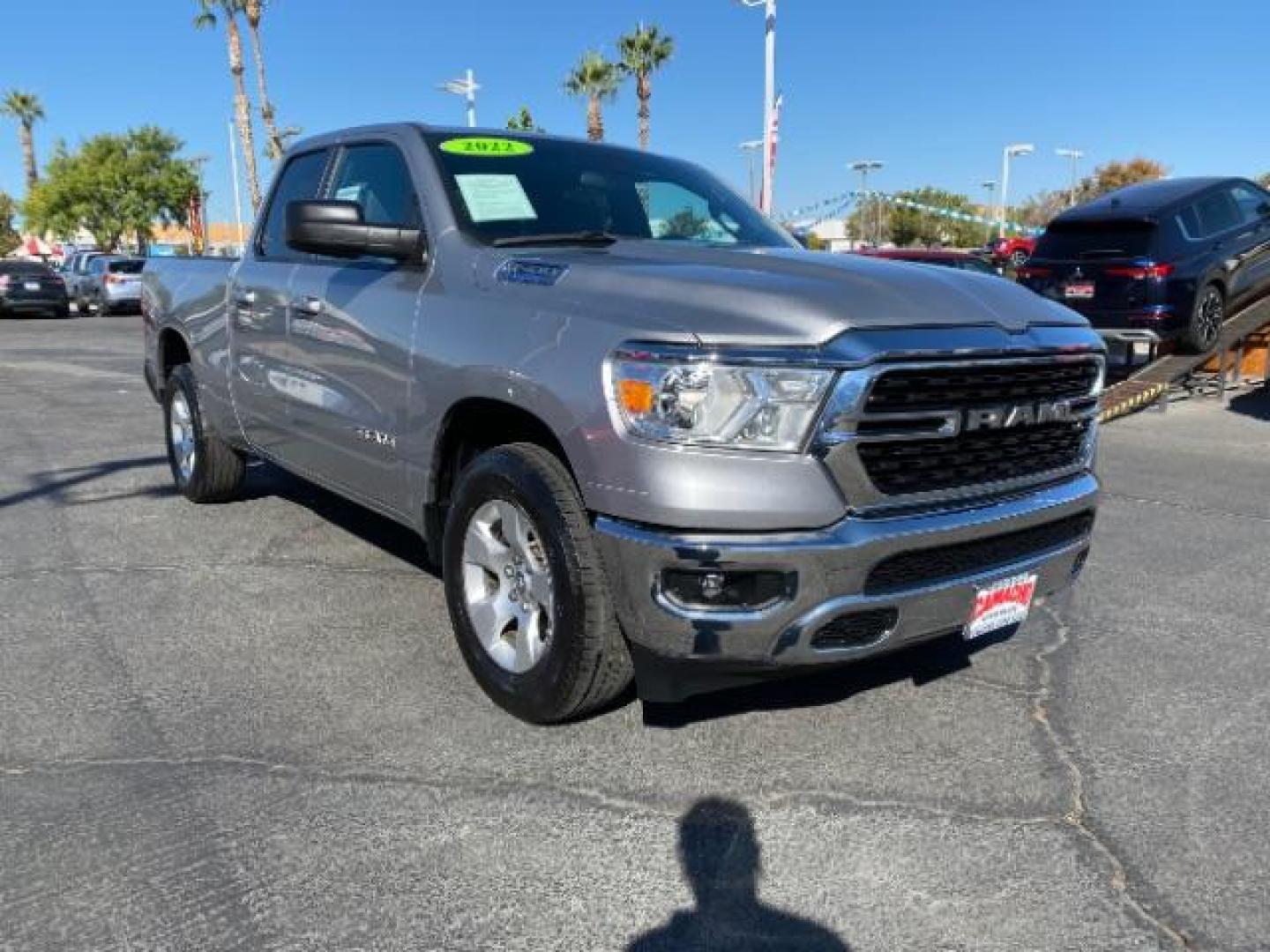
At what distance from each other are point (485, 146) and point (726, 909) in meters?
2.95

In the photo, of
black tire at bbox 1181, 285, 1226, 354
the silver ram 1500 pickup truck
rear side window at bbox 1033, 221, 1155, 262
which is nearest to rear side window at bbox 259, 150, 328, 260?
the silver ram 1500 pickup truck

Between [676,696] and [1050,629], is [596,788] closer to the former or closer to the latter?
[676,696]

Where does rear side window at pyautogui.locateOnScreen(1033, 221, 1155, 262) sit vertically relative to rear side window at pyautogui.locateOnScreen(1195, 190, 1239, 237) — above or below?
below

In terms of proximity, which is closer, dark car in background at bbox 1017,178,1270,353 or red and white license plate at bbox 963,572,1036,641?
red and white license plate at bbox 963,572,1036,641

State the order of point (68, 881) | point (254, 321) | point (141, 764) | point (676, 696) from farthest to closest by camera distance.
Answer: point (254, 321)
point (141, 764)
point (676, 696)
point (68, 881)

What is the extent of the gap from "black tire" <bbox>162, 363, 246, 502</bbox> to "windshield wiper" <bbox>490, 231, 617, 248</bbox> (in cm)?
285

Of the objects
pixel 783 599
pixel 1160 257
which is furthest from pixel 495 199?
pixel 1160 257

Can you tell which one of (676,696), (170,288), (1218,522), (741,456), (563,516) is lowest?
(1218,522)

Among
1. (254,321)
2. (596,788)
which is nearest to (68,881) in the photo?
(596,788)

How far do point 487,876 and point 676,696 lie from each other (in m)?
0.68

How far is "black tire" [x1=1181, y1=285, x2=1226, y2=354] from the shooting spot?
1034cm

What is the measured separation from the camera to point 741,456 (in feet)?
8.79

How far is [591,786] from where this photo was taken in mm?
3002

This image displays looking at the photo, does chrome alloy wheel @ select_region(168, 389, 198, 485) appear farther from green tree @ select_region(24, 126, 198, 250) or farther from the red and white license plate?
green tree @ select_region(24, 126, 198, 250)
